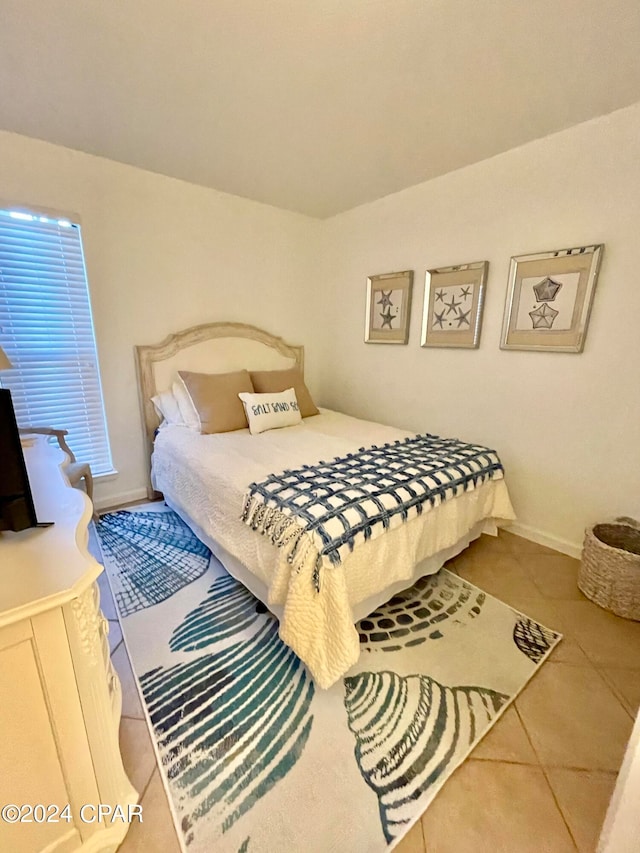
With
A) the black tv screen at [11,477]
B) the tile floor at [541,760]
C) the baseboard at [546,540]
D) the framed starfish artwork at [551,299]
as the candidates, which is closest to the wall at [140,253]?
the tile floor at [541,760]

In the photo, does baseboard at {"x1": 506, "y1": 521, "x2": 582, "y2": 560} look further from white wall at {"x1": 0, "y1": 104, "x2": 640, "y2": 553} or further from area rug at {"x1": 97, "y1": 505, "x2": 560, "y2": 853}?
area rug at {"x1": 97, "y1": 505, "x2": 560, "y2": 853}

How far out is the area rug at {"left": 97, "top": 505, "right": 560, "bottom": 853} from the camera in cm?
99

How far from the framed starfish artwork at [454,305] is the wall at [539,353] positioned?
6 cm

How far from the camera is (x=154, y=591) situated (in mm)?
1829

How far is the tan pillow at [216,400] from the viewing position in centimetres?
247

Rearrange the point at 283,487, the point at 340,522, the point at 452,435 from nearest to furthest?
the point at 340,522
the point at 283,487
the point at 452,435

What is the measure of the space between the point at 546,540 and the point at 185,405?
102 inches

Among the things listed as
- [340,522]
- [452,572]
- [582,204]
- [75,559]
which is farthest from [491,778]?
[582,204]

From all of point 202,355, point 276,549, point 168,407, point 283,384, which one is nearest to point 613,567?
point 276,549

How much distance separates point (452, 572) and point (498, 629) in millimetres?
416

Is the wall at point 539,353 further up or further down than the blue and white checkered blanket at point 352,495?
further up

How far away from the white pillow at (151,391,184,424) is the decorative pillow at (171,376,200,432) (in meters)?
0.03

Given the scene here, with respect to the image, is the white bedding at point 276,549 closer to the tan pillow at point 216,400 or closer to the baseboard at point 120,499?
the tan pillow at point 216,400

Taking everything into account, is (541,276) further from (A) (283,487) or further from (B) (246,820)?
(B) (246,820)
